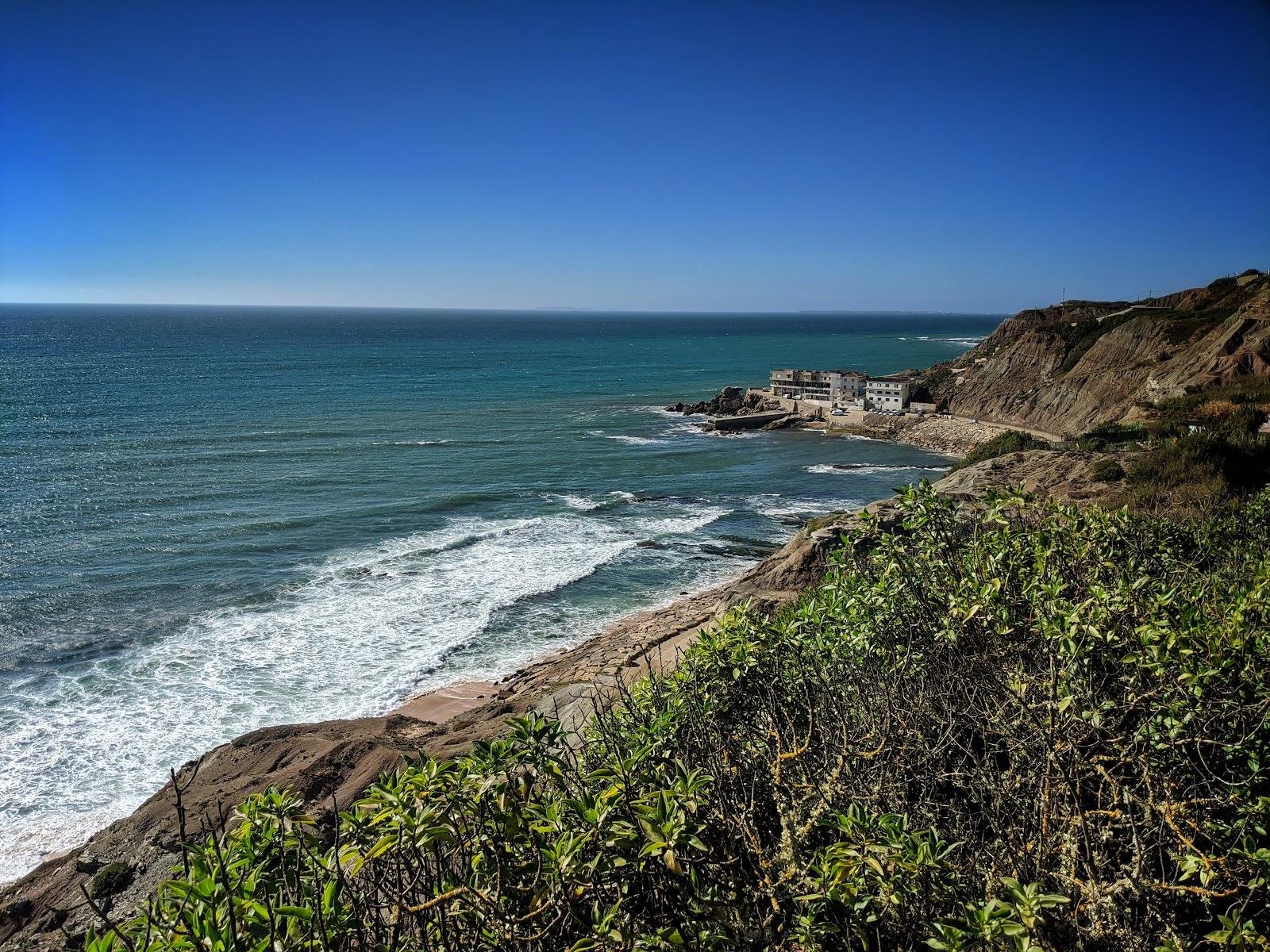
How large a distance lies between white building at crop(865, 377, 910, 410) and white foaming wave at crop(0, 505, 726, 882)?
48711mm

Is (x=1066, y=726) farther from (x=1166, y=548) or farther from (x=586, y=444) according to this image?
(x=586, y=444)

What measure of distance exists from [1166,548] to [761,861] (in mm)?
7366

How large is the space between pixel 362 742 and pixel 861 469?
42.1 metres

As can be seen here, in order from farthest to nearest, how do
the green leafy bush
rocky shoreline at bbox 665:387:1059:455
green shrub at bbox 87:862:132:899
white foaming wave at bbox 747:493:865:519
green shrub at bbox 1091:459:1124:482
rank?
1. rocky shoreline at bbox 665:387:1059:455
2. white foaming wave at bbox 747:493:865:519
3. green shrub at bbox 1091:459:1124:482
4. the green leafy bush
5. green shrub at bbox 87:862:132:899

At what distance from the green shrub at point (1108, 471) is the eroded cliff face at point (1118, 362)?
17940mm

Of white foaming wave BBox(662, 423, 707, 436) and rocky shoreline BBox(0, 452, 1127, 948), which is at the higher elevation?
white foaming wave BBox(662, 423, 707, 436)

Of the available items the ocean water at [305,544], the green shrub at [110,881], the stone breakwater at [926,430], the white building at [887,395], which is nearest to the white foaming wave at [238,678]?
the ocean water at [305,544]

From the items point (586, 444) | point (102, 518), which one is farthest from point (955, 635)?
point (586, 444)

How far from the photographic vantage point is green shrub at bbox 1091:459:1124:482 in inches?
1006

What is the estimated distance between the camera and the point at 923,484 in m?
8.38

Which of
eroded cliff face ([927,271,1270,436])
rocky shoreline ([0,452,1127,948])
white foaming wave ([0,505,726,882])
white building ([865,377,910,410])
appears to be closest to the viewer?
rocky shoreline ([0,452,1127,948])

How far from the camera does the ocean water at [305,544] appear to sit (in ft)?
61.7

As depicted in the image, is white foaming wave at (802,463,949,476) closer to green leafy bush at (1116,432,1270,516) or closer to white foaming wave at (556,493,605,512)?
white foaming wave at (556,493,605,512)

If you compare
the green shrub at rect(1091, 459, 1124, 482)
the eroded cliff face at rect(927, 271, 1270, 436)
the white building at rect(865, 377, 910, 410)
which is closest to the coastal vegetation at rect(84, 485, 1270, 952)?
the green shrub at rect(1091, 459, 1124, 482)
